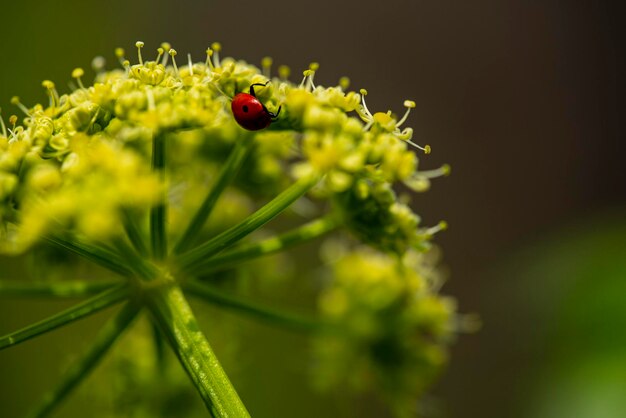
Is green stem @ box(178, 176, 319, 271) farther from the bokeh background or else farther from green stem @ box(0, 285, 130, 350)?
the bokeh background

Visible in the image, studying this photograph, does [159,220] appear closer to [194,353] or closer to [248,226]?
[248,226]

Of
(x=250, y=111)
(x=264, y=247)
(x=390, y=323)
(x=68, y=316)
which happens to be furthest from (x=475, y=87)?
(x=68, y=316)

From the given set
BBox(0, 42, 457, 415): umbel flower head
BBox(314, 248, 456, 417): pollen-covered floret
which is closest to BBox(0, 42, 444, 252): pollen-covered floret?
BBox(0, 42, 457, 415): umbel flower head

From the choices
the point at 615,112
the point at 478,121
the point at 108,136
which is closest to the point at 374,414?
the point at 478,121

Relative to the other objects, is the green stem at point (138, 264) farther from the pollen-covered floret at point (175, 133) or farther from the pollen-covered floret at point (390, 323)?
the pollen-covered floret at point (390, 323)

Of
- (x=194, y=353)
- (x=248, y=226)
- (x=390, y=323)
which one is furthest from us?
(x=390, y=323)

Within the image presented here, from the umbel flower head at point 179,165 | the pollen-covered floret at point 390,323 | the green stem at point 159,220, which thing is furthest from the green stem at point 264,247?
the pollen-covered floret at point 390,323
